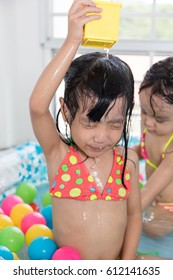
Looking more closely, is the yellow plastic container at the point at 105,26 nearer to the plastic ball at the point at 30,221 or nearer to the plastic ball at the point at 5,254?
the plastic ball at the point at 5,254

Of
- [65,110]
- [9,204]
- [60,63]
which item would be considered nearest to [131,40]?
[9,204]

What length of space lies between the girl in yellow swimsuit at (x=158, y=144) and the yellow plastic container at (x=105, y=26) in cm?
57

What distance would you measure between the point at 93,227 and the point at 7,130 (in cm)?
163

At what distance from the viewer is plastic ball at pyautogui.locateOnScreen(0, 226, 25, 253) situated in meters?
1.56

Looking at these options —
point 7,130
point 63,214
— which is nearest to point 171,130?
point 63,214

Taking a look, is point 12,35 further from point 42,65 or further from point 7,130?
point 7,130

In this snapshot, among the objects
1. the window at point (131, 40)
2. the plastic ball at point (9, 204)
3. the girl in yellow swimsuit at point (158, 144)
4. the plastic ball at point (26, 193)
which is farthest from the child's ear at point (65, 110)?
the window at point (131, 40)

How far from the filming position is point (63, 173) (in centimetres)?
136

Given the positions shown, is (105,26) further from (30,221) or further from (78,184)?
(30,221)

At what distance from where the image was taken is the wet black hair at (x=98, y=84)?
122 cm

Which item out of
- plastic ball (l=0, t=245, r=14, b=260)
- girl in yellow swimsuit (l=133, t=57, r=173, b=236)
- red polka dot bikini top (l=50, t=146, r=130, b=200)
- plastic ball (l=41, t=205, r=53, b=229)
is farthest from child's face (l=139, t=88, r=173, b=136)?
plastic ball (l=0, t=245, r=14, b=260)

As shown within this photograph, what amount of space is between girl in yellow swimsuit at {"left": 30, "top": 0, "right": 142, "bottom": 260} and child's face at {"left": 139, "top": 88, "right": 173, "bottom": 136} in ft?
1.02
